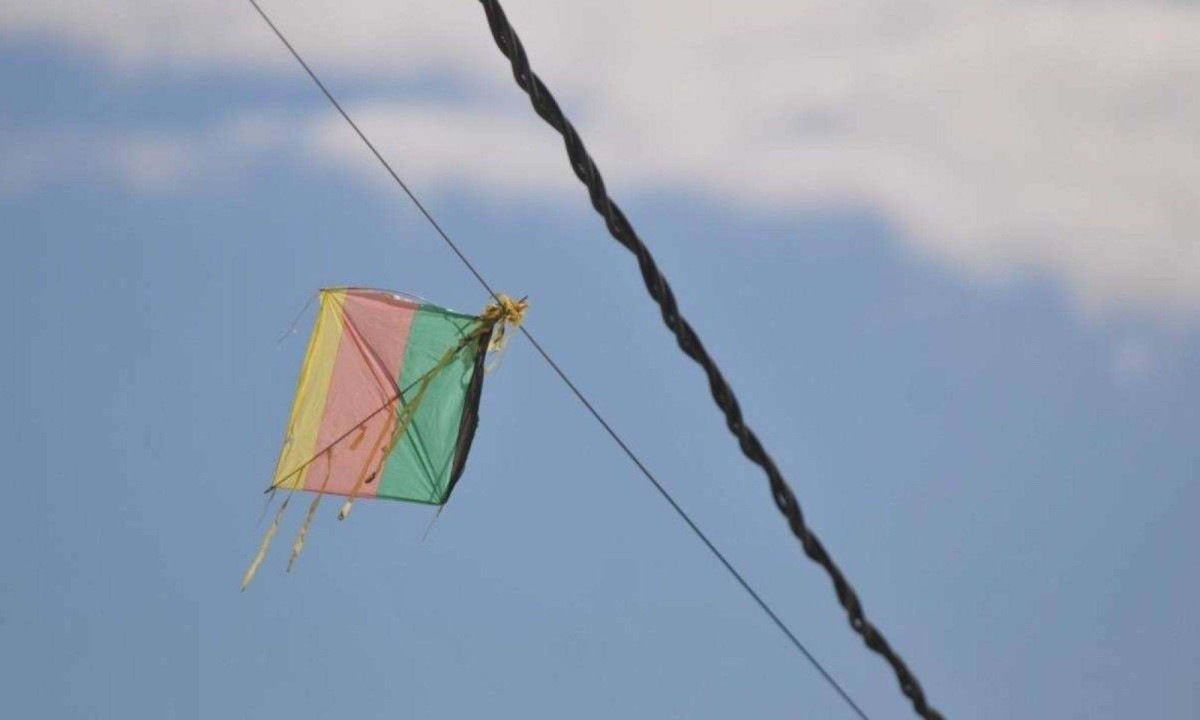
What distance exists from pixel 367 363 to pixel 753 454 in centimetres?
1395

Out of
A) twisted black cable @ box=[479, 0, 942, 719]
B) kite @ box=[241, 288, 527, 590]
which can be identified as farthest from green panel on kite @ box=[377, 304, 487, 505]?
twisted black cable @ box=[479, 0, 942, 719]

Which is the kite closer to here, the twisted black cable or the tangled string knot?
the tangled string knot

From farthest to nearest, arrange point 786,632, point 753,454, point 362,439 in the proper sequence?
1. point 362,439
2. point 786,632
3. point 753,454

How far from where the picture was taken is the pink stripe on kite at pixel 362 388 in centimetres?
1856

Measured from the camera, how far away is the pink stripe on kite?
1856cm

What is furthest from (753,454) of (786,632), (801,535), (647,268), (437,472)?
(437,472)

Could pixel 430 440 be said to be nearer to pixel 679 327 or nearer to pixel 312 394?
pixel 312 394

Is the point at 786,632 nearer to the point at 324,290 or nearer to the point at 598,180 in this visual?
the point at 598,180

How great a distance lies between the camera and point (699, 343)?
16.5 feet

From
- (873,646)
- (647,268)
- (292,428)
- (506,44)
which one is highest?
(292,428)

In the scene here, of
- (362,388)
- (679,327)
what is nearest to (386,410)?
(362,388)

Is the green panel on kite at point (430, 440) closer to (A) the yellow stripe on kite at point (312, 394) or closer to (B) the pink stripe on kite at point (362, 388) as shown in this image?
(B) the pink stripe on kite at point (362, 388)

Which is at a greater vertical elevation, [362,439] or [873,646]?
[362,439]

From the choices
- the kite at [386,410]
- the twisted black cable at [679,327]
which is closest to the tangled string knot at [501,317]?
the kite at [386,410]
